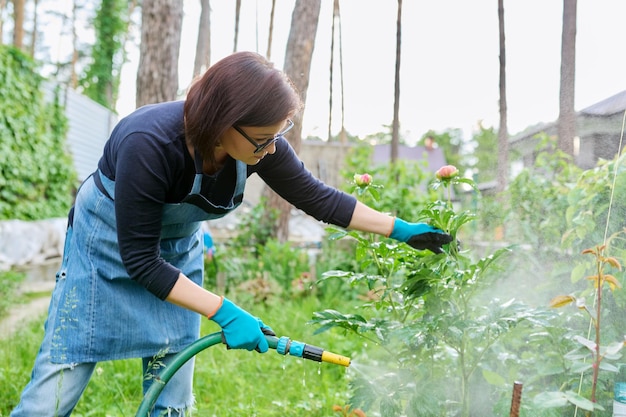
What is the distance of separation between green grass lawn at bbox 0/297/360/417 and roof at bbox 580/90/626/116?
4.66 feet

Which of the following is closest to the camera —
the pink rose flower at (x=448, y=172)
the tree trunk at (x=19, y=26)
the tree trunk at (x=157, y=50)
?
the pink rose flower at (x=448, y=172)

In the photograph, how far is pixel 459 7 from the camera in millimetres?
3139

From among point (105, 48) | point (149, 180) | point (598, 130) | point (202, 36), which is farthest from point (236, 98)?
point (105, 48)

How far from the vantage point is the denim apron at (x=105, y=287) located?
160cm

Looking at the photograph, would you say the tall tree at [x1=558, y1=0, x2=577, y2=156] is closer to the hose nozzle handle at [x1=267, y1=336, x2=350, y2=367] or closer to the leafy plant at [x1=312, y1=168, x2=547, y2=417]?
the leafy plant at [x1=312, y1=168, x2=547, y2=417]

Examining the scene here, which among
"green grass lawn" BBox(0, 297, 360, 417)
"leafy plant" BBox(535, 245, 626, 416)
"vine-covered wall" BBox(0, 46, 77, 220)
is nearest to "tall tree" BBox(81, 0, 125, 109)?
"vine-covered wall" BBox(0, 46, 77, 220)

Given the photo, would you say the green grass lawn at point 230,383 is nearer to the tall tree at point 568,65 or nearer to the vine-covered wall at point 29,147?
the tall tree at point 568,65

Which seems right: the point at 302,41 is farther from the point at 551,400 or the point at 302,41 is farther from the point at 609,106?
the point at 551,400

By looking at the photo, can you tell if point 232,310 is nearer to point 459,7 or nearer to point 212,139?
point 212,139

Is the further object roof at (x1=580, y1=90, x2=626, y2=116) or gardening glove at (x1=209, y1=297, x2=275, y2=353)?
roof at (x1=580, y1=90, x2=626, y2=116)

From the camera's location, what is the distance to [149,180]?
1.43 m

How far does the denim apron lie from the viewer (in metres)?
1.60

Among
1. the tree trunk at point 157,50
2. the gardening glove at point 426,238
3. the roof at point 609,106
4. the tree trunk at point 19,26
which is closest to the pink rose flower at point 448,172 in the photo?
the gardening glove at point 426,238

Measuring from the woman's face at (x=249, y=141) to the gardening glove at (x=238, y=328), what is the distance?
0.39m
